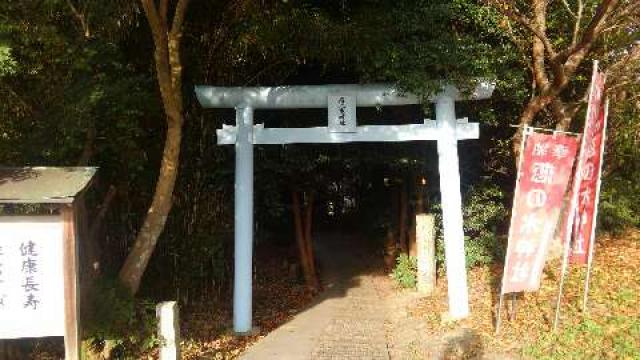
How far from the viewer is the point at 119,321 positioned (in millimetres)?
7105

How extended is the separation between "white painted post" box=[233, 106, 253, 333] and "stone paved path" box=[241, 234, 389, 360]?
57 centimetres

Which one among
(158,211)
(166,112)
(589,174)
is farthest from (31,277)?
(589,174)

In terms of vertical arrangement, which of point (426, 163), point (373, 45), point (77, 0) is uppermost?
point (77, 0)

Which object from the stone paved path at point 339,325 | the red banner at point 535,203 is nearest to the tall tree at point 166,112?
the stone paved path at point 339,325

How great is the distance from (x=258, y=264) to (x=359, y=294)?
3169 millimetres

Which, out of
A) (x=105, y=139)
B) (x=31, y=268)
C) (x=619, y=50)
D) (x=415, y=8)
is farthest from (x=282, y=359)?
(x=619, y=50)

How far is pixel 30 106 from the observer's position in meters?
7.57

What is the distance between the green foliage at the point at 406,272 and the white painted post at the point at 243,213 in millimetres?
3910

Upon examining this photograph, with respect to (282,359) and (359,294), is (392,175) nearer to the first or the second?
(359,294)

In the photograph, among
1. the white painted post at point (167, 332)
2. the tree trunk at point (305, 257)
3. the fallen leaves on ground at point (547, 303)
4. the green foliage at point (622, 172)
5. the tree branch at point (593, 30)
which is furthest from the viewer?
the tree trunk at point (305, 257)

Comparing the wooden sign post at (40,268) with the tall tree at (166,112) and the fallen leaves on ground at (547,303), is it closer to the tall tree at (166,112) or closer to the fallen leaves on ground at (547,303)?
the tall tree at (166,112)

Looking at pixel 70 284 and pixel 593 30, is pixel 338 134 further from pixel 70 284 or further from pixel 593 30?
pixel 70 284

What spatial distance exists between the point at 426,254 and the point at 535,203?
3.84m

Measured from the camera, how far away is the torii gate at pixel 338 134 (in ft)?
27.7
